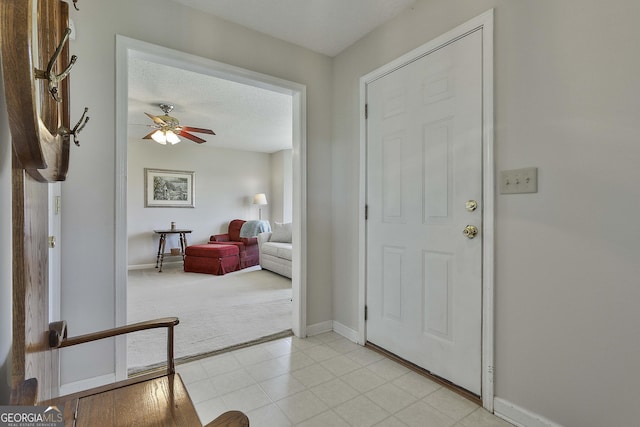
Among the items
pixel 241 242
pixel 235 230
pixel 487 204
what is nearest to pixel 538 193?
pixel 487 204

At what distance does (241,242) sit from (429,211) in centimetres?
456

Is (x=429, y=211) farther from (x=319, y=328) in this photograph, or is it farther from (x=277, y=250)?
(x=277, y=250)

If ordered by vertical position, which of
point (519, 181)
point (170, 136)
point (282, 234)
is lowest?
point (282, 234)

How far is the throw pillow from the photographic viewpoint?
17.9 feet

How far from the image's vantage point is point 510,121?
1562mm

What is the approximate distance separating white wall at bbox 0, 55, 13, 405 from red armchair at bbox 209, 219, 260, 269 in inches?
200

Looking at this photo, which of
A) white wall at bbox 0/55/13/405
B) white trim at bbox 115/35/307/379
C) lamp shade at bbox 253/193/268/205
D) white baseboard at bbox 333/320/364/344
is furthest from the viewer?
lamp shade at bbox 253/193/268/205

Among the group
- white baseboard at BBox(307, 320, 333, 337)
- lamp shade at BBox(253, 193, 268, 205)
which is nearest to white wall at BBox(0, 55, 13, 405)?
white baseboard at BBox(307, 320, 333, 337)

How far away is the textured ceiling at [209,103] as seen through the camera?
3164 mm

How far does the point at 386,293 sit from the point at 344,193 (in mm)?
898

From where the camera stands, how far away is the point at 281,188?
22.9 feet

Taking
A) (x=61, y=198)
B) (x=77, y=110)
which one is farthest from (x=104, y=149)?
(x=61, y=198)

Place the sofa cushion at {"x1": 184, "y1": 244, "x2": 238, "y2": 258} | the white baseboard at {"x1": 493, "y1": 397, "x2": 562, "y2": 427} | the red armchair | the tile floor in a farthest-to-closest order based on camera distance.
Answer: the red armchair, the sofa cushion at {"x1": 184, "y1": 244, "x2": 238, "y2": 258}, the tile floor, the white baseboard at {"x1": 493, "y1": 397, "x2": 562, "y2": 427}

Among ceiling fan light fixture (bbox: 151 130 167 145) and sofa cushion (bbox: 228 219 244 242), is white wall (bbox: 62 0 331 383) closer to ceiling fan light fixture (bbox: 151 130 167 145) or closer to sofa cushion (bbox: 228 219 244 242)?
ceiling fan light fixture (bbox: 151 130 167 145)
